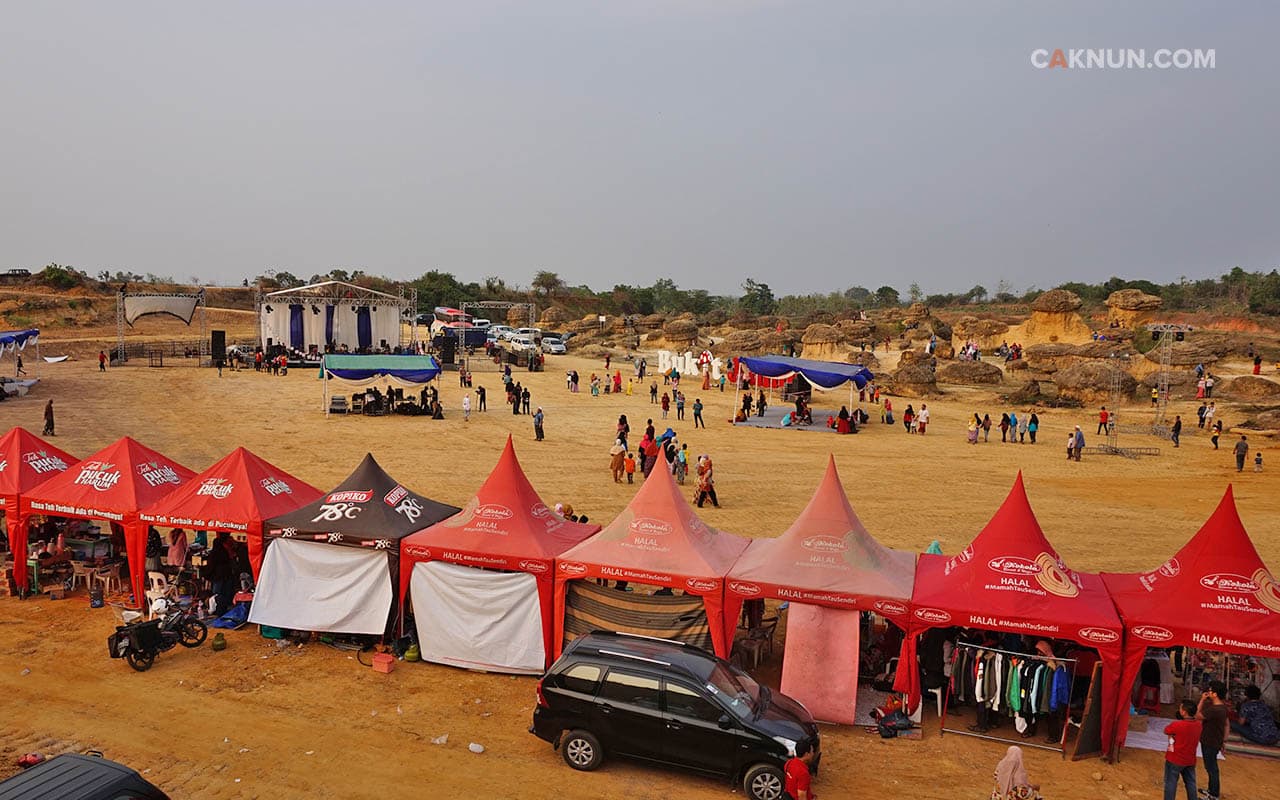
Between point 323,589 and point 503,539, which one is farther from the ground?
point 503,539

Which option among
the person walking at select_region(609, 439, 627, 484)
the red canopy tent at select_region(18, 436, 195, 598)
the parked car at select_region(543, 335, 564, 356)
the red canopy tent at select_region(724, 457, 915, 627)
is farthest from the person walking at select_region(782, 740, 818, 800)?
the parked car at select_region(543, 335, 564, 356)

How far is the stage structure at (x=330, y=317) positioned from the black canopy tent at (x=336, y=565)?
39.3m

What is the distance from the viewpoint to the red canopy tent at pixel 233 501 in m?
11.5

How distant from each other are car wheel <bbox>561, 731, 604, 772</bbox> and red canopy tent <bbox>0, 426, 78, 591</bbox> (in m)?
9.58

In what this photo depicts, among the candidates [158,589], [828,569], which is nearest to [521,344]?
[158,589]

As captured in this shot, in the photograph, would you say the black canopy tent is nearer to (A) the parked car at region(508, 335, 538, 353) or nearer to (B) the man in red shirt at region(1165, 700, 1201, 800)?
(B) the man in red shirt at region(1165, 700, 1201, 800)

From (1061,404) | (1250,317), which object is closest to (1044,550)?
(1061,404)

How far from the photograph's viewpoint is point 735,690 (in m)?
8.23

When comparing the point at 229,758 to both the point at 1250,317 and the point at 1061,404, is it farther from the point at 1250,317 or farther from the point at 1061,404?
the point at 1250,317

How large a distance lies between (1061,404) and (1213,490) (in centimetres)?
1800

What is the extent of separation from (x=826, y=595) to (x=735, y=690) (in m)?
1.99

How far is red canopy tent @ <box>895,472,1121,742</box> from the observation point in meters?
8.92

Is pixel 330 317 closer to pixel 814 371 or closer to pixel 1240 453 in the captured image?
pixel 814 371

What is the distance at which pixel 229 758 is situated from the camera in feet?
27.3
